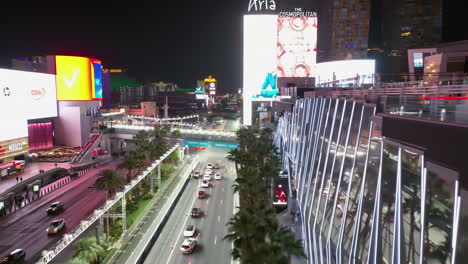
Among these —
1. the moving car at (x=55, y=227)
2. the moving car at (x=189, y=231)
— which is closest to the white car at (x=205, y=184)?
the moving car at (x=189, y=231)

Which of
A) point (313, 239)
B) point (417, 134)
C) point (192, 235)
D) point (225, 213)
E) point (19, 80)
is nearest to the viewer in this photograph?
point (417, 134)

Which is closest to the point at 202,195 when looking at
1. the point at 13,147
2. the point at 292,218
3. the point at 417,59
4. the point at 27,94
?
the point at 292,218

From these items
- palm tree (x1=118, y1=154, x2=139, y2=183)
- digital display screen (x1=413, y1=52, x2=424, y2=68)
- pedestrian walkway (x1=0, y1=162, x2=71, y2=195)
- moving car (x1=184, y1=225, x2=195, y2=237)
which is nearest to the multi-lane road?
moving car (x1=184, y1=225, x2=195, y2=237)

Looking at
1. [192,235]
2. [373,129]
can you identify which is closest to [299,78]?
[192,235]

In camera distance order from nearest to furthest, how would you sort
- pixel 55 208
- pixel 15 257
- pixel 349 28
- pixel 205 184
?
pixel 15 257 < pixel 55 208 < pixel 205 184 < pixel 349 28

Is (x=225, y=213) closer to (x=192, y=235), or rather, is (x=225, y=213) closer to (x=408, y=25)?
(x=192, y=235)

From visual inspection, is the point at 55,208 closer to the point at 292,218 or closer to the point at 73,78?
the point at 292,218

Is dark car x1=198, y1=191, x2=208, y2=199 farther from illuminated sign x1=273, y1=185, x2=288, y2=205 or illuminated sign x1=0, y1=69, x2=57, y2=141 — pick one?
illuminated sign x1=0, y1=69, x2=57, y2=141
